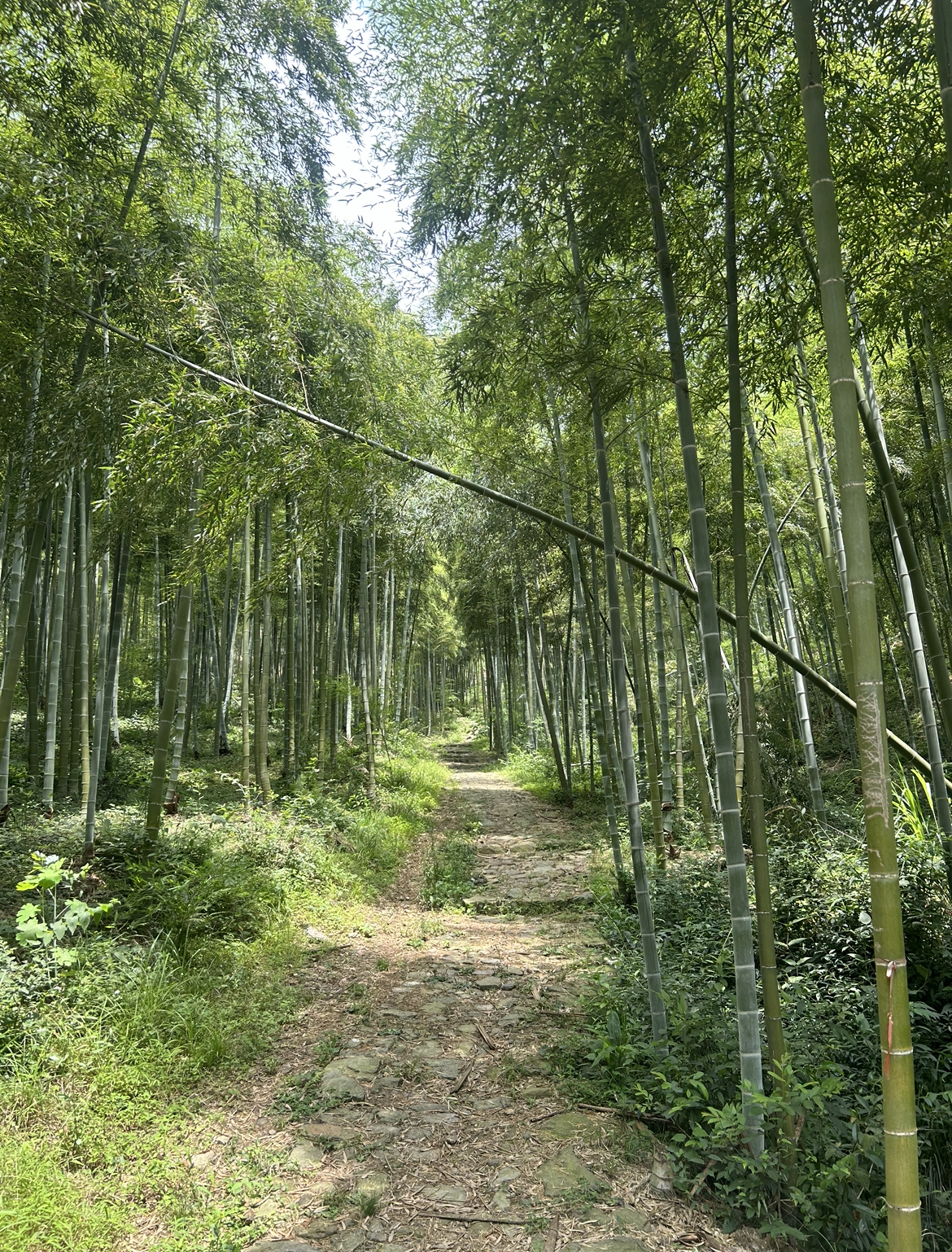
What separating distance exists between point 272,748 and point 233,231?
750 centimetres

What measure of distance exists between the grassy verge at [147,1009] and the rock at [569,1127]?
3.36 feet

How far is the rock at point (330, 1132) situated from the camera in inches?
101

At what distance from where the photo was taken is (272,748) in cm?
1095

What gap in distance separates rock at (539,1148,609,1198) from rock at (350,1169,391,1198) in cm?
54

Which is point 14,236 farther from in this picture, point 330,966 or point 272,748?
point 272,748

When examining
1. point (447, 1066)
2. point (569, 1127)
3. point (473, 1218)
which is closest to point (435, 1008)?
point (447, 1066)

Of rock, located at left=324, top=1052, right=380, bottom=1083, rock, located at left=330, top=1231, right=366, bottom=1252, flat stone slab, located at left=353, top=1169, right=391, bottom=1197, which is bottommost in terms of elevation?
rock, located at left=324, top=1052, right=380, bottom=1083

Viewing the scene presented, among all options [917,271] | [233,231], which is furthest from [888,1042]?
[233,231]

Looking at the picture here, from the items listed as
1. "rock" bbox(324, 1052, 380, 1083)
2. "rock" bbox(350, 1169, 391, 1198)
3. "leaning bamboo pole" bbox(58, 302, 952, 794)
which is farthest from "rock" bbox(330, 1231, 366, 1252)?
"leaning bamboo pole" bbox(58, 302, 952, 794)

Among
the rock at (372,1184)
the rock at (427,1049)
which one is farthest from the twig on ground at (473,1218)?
the rock at (427,1049)

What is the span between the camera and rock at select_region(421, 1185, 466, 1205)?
2.24 metres

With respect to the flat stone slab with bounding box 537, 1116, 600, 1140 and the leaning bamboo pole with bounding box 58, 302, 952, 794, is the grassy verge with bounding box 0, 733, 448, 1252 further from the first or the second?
the leaning bamboo pole with bounding box 58, 302, 952, 794

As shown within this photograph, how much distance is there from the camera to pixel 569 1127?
256 cm

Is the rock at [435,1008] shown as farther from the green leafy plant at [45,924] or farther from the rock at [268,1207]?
the green leafy plant at [45,924]
